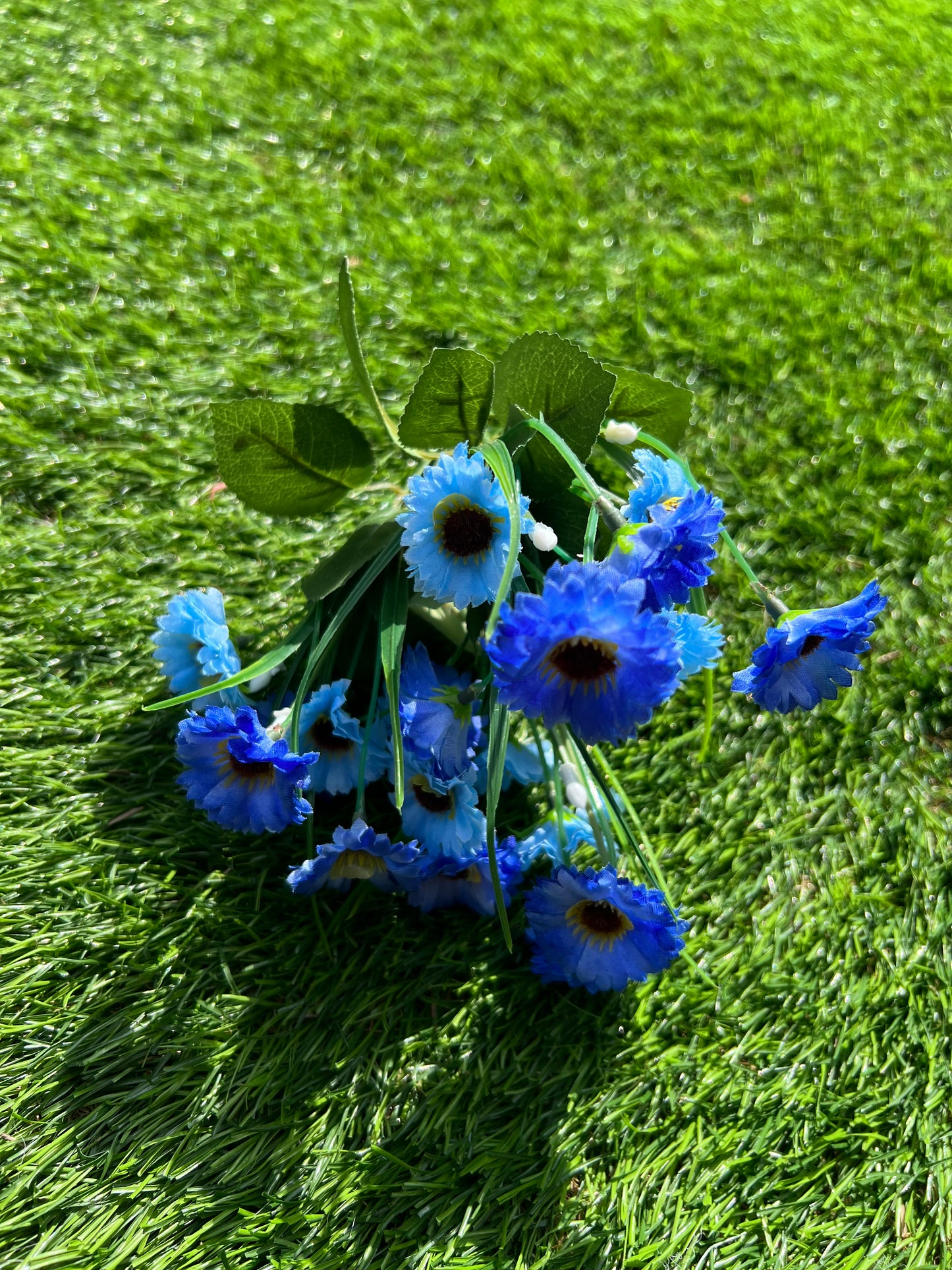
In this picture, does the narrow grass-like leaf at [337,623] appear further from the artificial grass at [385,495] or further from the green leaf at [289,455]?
the artificial grass at [385,495]

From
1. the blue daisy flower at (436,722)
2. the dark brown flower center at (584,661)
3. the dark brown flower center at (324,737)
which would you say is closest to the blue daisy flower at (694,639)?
the dark brown flower center at (584,661)

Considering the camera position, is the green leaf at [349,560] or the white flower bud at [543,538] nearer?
the white flower bud at [543,538]

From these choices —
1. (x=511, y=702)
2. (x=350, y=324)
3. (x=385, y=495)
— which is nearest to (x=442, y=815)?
(x=511, y=702)

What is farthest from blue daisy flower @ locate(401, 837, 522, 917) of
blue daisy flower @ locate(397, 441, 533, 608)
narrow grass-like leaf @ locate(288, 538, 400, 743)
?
blue daisy flower @ locate(397, 441, 533, 608)

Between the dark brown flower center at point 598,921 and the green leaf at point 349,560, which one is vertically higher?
the green leaf at point 349,560

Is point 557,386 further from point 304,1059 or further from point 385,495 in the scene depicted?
point 304,1059

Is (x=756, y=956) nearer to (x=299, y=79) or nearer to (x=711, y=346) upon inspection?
(x=711, y=346)

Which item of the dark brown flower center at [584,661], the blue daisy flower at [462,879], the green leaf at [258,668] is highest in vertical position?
the dark brown flower center at [584,661]
